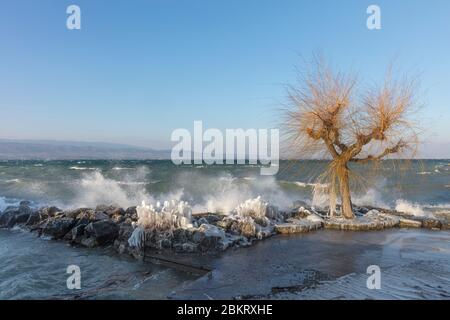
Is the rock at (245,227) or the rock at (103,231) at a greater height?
the rock at (245,227)

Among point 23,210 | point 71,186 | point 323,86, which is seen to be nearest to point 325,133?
point 323,86

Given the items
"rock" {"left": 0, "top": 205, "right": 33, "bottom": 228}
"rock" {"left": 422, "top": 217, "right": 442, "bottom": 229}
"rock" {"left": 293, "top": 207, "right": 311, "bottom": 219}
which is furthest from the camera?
"rock" {"left": 0, "top": 205, "right": 33, "bottom": 228}

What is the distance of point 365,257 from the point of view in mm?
8422

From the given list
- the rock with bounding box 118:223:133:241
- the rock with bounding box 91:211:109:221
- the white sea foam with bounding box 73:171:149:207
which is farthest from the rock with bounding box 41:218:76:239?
the white sea foam with bounding box 73:171:149:207

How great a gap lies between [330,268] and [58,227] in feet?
32.7

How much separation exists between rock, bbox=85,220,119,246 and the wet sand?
14.4 feet

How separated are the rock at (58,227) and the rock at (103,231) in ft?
5.30

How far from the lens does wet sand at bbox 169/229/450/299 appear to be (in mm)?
6000

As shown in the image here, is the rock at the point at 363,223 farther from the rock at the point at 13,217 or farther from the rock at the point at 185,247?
the rock at the point at 13,217

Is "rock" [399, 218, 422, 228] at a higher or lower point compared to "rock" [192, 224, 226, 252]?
lower

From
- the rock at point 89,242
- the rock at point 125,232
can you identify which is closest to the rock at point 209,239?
the rock at point 125,232

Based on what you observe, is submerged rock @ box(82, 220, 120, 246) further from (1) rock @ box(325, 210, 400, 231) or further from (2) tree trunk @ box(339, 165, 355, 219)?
(2) tree trunk @ box(339, 165, 355, 219)

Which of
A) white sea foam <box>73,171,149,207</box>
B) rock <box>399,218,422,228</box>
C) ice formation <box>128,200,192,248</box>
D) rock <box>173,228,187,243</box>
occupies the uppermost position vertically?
ice formation <box>128,200,192,248</box>

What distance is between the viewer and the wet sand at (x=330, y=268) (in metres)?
6.00
